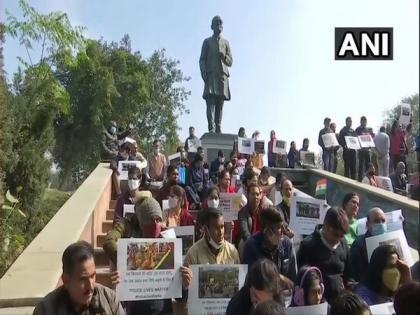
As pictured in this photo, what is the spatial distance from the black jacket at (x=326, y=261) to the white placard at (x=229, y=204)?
2.45 meters

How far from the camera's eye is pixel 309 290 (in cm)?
380

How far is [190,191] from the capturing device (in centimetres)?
1014

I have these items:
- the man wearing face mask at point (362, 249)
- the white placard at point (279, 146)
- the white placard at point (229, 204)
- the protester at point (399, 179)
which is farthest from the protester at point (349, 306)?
the white placard at point (279, 146)

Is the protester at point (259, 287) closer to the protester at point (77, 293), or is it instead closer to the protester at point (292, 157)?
the protester at point (77, 293)

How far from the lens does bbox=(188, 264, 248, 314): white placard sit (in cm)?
416

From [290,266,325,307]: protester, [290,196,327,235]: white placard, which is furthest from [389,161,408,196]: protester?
[290,266,325,307]: protester

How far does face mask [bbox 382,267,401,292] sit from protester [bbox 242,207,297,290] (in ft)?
2.33

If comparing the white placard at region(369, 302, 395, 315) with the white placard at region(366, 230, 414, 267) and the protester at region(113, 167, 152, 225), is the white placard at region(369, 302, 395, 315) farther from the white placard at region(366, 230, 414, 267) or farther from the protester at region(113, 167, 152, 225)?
the protester at region(113, 167, 152, 225)

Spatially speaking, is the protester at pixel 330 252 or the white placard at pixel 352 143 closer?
the protester at pixel 330 252

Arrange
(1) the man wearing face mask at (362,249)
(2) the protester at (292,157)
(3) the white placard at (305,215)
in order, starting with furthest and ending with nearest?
(2) the protester at (292,157), (3) the white placard at (305,215), (1) the man wearing face mask at (362,249)

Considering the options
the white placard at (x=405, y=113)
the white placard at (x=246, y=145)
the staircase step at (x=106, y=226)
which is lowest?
the staircase step at (x=106, y=226)

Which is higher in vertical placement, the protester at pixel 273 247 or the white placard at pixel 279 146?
the white placard at pixel 279 146

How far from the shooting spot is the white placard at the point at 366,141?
1461 centimetres

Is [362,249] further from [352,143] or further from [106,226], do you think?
[352,143]
